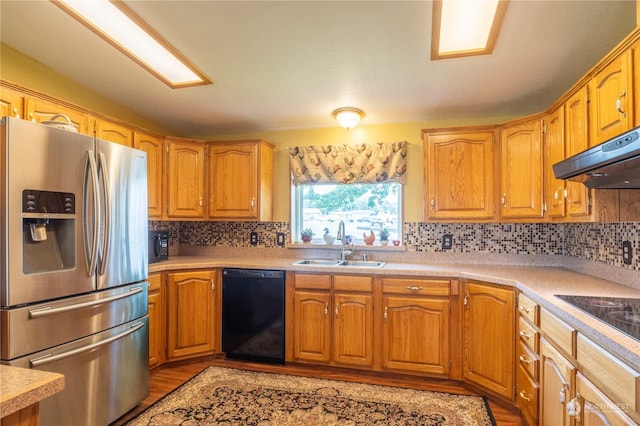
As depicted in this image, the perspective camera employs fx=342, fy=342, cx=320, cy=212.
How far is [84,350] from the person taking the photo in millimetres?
1874

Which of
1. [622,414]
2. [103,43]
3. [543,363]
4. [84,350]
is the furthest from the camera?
[103,43]

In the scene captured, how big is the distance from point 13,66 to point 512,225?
4.01 m

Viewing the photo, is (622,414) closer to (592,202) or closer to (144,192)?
(592,202)

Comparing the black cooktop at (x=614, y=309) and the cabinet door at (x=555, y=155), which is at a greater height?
the cabinet door at (x=555, y=155)

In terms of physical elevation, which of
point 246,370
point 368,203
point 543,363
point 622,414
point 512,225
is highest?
point 368,203

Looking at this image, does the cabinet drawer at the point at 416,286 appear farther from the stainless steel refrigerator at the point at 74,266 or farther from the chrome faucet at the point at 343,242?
the stainless steel refrigerator at the point at 74,266

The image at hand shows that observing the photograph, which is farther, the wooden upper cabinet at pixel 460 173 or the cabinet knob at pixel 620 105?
the wooden upper cabinet at pixel 460 173

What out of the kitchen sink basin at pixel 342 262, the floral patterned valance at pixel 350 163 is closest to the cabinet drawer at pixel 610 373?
the kitchen sink basin at pixel 342 262

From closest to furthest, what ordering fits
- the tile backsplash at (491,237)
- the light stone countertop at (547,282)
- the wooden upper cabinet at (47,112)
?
the light stone countertop at (547,282) → the wooden upper cabinet at (47,112) → the tile backsplash at (491,237)

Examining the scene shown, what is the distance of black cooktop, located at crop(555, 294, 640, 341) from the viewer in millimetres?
1231

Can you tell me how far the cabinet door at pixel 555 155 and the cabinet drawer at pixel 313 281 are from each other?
1696mm

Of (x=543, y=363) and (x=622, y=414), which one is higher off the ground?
(x=622, y=414)

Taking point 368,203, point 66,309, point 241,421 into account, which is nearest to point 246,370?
point 241,421

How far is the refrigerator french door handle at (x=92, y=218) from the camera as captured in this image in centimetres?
189
